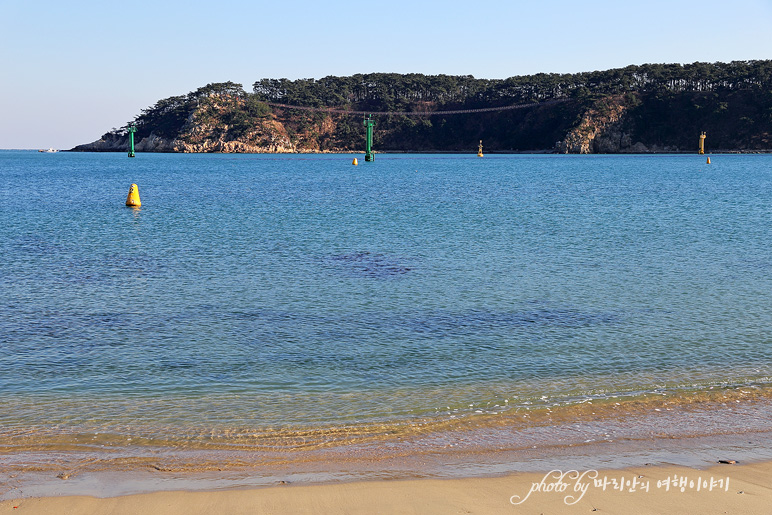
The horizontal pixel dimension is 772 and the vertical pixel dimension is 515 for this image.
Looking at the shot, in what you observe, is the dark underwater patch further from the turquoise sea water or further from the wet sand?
the wet sand

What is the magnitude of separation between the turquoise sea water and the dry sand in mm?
2551

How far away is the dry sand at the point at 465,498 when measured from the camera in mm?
7750

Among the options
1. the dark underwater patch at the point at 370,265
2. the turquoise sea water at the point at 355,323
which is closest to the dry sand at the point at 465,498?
the turquoise sea water at the point at 355,323

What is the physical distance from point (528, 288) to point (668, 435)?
1204 cm

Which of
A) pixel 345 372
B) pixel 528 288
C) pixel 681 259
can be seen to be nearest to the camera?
pixel 345 372

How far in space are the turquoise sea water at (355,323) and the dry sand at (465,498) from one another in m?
2.55

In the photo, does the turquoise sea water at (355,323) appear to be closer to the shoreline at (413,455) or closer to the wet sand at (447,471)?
the shoreline at (413,455)

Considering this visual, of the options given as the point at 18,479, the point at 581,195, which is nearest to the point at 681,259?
the point at 18,479

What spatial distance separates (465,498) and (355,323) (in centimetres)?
1026

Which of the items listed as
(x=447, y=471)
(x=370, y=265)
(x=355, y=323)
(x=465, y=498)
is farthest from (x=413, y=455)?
(x=370, y=265)

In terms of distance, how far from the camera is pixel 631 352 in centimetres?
1539

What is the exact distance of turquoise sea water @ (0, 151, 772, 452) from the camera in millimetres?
12195

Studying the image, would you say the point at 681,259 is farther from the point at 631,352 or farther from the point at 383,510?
the point at 383,510

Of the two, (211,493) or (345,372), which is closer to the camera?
(211,493)
